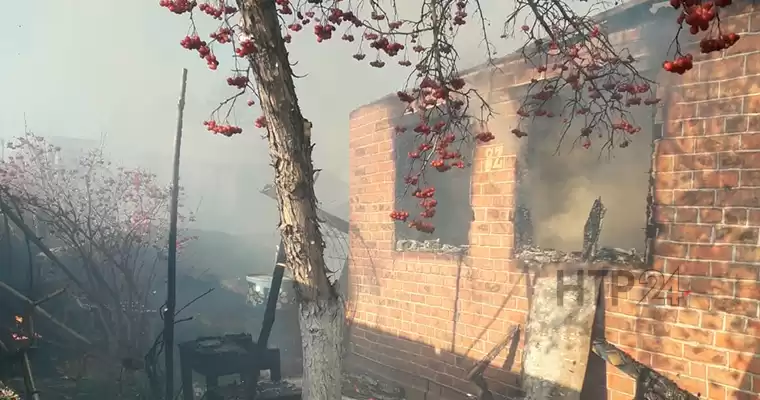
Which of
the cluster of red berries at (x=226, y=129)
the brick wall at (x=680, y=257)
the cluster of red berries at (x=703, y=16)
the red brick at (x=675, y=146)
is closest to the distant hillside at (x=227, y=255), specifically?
the brick wall at (x=680, y=257)

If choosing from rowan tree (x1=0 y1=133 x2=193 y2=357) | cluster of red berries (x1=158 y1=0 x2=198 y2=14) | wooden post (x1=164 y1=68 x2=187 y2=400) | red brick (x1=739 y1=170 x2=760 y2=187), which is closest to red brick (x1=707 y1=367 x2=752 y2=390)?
red brick (x1=739 y1=170 x2=760 y2=187)

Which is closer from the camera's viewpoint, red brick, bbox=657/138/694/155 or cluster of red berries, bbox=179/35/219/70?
cluster of red berries, bbox=179/35/219/70

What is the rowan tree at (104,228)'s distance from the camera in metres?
8.88

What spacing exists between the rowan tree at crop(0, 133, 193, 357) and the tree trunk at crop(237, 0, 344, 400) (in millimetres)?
6627

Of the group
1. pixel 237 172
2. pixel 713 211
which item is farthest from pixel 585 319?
pixel 237 172

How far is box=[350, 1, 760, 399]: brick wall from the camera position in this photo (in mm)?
3771

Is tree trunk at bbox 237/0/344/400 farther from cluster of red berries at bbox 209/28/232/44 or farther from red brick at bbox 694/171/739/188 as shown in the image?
red brick at bbox 694/171/739/188

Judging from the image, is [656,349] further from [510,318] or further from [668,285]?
[510,318]

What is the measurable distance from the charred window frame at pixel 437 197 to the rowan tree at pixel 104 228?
15.6 ft

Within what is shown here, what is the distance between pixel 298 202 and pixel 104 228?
780 centimetres

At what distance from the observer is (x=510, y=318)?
552 centimetres

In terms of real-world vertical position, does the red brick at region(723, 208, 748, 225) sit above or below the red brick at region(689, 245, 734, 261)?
above

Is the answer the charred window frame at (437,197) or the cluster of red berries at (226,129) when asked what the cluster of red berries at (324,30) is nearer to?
the cluster of red berries at (226,129)

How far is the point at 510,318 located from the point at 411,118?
2.71 metres
